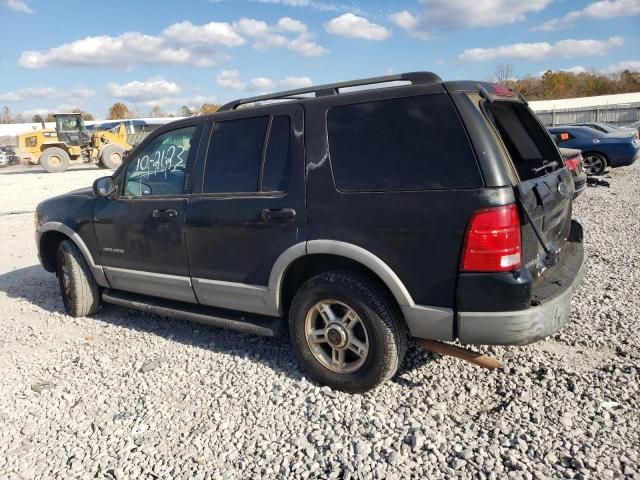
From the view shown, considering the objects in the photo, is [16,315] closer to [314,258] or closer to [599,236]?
[314,258]

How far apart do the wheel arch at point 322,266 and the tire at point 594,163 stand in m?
13.8

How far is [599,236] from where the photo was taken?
7062mm

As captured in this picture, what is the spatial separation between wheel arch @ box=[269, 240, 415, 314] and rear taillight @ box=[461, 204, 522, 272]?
467mm

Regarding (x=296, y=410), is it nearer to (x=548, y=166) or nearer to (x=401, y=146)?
(x=401, y=146)

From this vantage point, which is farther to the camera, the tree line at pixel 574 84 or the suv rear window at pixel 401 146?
the tree line at pixel 574 84

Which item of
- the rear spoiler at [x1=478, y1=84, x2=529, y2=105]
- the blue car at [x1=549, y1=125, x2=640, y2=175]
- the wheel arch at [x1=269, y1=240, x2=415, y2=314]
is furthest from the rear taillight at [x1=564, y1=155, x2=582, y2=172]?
the wheel arch at [x1=269, y1=240, x2=415, y2=314]

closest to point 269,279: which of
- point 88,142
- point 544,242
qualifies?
point 544,242

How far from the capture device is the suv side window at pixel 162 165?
3.96m

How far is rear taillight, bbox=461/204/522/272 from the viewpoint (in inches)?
103

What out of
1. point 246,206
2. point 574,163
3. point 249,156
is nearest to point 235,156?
point 249,156

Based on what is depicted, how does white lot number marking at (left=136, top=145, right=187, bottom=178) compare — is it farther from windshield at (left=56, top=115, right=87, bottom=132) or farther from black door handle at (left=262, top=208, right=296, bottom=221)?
windshield at (left=56, top=115, right=87, bottom=132)

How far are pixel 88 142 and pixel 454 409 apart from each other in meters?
29.3

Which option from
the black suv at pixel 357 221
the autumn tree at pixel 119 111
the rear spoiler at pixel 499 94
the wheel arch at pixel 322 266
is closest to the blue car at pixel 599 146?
the rear spoiler at pixel 499 94

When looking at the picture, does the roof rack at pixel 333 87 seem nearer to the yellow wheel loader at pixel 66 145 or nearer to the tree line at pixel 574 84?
the yellow wheel loader at pixel 66 145
